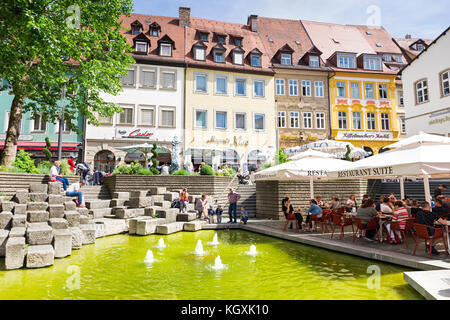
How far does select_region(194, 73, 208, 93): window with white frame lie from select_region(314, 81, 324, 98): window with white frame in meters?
11.7

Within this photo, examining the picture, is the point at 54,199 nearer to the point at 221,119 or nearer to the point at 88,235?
the point at 88,235

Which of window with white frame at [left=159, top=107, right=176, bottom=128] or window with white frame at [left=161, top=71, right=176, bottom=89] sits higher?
window with white frame at [left=161, top=71, right=176, bottom=89]

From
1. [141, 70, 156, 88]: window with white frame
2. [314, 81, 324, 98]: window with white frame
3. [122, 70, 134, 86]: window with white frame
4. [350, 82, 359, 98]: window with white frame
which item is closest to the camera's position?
[122, 70, 134, 86]: window with white frame

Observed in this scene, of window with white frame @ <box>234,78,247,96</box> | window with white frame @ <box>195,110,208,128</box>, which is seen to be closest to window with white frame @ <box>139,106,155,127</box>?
window with white frame @ <box>195,110,208,128</box>

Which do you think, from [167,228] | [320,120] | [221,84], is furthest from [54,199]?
[320,120]

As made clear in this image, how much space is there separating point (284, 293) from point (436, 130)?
22693 millimetres

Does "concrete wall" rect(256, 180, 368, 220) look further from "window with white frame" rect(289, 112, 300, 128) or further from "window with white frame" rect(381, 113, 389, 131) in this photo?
"window with white frame" rect(381, 113, 389, 131)

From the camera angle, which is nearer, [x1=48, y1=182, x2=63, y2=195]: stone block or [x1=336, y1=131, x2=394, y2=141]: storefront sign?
[x1=48, y1=182, x2=63, y2=195]: stone block

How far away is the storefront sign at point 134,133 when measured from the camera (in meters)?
26.5

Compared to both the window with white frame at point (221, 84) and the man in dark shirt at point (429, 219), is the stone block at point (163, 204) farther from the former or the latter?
the window with white frame at point (221, 84)

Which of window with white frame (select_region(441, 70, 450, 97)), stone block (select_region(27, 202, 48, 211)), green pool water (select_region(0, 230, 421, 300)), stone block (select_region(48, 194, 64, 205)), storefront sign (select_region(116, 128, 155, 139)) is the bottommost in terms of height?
green pool water (select_region(0, 230, 421, 300))

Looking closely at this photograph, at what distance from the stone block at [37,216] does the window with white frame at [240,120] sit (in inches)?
859

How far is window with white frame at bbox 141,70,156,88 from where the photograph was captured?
27.6m

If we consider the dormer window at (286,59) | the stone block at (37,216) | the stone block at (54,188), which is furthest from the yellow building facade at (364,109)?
the stone block at (37,216)
